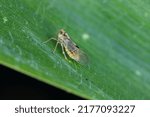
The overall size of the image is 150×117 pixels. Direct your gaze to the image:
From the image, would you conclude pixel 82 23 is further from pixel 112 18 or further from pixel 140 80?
pixel 140 80

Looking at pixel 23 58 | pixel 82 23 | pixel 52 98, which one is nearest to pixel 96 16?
pixel 82 23

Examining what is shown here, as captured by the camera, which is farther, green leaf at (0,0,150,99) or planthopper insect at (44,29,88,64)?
planthopper insect at (44,29,88,64)

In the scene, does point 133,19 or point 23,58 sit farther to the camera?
point 133,19

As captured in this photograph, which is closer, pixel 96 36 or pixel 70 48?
pixel 96 36
